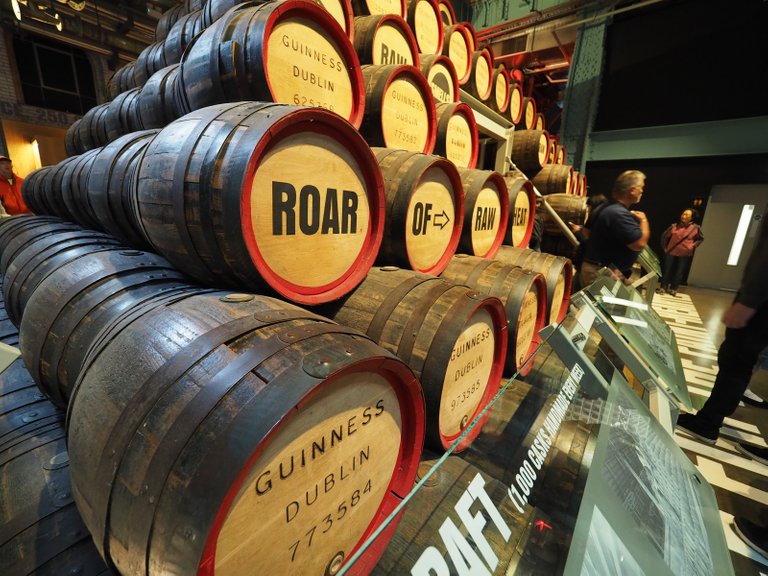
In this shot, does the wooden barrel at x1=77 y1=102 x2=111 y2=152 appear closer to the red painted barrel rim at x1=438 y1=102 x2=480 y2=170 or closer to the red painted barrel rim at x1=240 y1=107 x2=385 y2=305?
the red painted barrel rim at x1=240 y1=107 x2=385 y2=305

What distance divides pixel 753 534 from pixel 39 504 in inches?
121

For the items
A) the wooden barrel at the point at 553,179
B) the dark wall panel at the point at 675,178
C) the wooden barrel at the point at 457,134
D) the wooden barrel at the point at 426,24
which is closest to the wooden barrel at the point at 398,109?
the wooden barrel at the point at 457,134

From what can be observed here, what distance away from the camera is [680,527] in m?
1.13

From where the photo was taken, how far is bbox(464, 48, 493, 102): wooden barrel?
4.03 metres

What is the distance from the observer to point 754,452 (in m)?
2.42

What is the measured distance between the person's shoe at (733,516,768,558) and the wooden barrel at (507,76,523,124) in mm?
A: 5138

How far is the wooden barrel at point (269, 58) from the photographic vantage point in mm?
1246

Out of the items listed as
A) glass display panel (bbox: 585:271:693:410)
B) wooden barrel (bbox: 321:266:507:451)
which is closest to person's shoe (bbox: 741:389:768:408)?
glass display panel (bbox: 585:271:693:410)

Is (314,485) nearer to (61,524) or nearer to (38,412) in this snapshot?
(61,524)

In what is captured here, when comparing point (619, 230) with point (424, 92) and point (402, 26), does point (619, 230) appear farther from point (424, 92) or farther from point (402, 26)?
point (402, 26)

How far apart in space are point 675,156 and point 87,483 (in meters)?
11.3

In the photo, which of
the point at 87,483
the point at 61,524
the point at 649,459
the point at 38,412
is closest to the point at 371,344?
the point at 87,483

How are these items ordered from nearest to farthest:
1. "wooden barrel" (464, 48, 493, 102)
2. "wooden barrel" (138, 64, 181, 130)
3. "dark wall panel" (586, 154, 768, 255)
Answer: "wooden barrel" (138, 64, 181, 130) < "wooden barrel" (464, 48, 493, 102) < "dark wall panel" (586, 154, 768, 255)

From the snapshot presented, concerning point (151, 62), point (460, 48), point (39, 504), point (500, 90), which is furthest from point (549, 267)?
point (151, 62)
